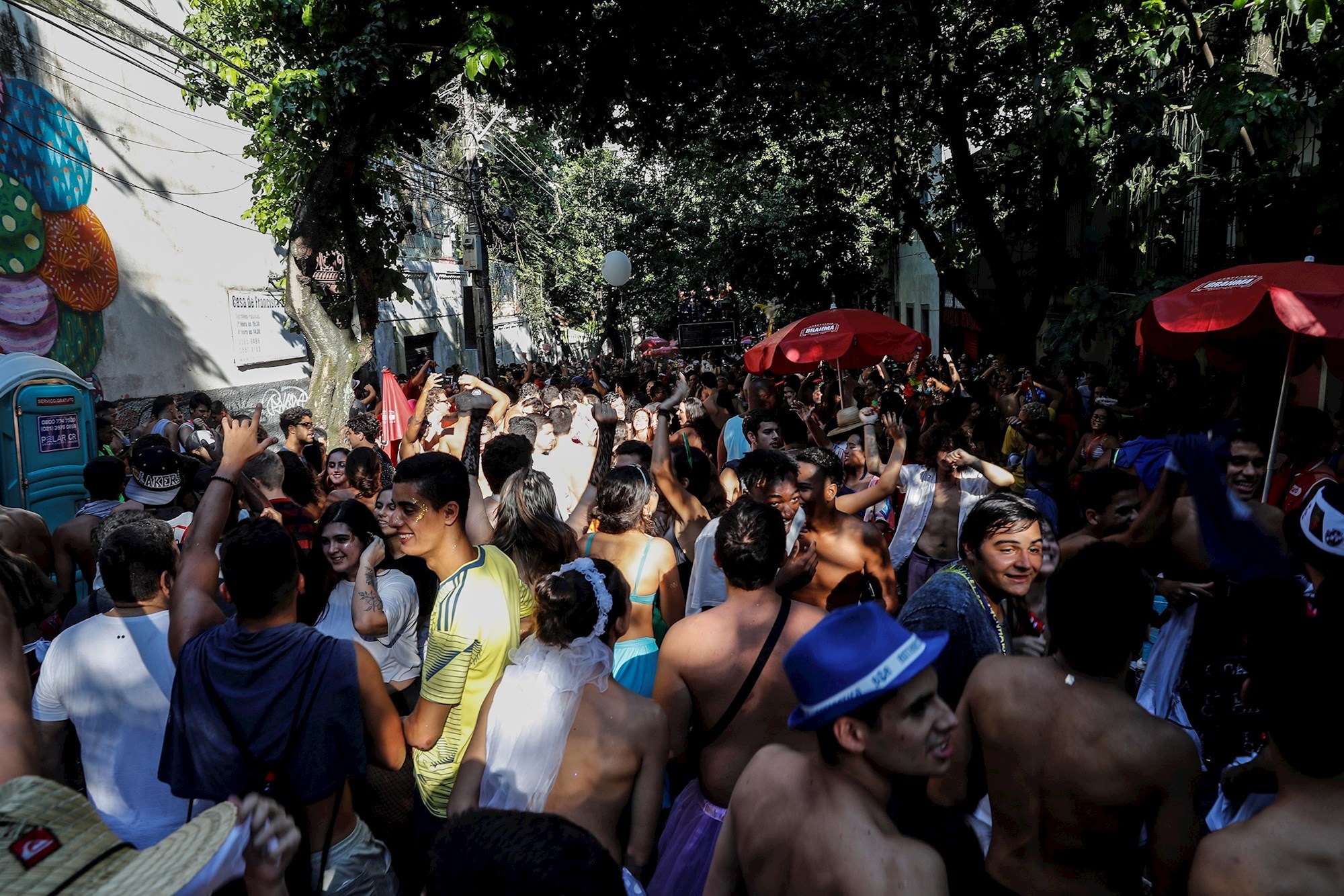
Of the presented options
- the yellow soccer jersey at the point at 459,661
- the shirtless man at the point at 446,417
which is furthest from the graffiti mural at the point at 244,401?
the yellow soccer jersey at the point at 459,661

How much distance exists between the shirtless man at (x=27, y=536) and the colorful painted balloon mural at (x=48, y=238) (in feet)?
26.7

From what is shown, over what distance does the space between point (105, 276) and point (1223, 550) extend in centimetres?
1513

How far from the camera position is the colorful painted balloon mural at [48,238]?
38.9 ft

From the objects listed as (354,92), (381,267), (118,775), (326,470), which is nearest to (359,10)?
(354,92)

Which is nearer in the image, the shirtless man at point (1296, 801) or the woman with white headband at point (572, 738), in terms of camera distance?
the shirtless man at point (1296, 801)

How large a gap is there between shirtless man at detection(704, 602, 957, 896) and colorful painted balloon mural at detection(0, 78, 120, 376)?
12906 millimetres

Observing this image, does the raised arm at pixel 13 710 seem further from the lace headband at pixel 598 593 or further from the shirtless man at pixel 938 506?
the shirtless man at pixel 938 506

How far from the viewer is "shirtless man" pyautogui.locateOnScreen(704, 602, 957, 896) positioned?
2002 mm

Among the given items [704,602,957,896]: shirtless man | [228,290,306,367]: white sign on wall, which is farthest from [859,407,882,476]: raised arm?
[228,290,306,367]: white sign on wall

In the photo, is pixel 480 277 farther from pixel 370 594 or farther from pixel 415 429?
pixel 370 594

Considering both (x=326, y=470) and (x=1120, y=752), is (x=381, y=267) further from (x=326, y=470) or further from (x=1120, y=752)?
(x=1120, y=752)

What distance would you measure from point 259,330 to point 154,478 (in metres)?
14.3

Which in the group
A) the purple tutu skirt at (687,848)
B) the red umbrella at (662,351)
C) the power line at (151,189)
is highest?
the power line at (151,189)

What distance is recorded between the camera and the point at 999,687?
2805 millimetres
